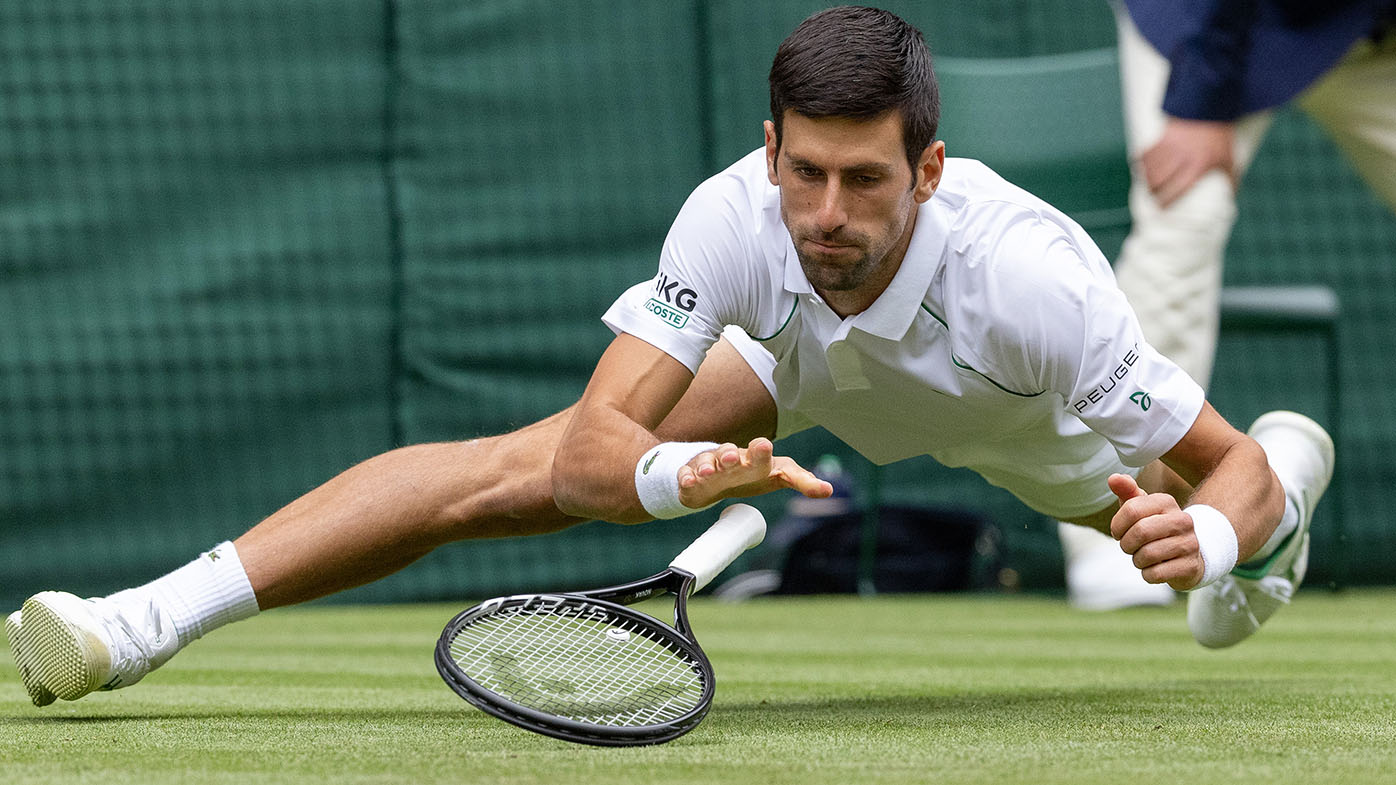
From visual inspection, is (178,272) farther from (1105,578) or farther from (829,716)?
(829,716)

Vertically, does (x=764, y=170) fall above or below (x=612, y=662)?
above

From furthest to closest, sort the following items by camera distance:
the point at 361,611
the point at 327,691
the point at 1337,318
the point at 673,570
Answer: the point at 1337,318 < the point at 361,611 < the point at 327,691 < the point at 673,570

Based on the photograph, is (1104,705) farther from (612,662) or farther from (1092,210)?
(1092,210)

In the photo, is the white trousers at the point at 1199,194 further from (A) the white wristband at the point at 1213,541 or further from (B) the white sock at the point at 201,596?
(B) the white sock at the point at 201,596

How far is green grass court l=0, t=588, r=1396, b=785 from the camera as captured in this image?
2148 millimetres

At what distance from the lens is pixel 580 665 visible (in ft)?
8.51

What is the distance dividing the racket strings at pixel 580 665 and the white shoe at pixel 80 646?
25.4 inches

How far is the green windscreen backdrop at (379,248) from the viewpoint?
616 cm

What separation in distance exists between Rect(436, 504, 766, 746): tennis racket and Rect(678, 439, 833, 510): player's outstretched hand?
0.13 m

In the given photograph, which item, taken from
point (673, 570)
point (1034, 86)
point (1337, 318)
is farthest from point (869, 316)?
point (1337, 318)

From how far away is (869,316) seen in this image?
2850 millimetres

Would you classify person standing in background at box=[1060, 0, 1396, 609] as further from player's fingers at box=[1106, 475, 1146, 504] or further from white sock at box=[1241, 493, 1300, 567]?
player's fingers at box=[1106, 475, 1146, 504]

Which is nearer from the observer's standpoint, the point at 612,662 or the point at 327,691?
the point at 612,662

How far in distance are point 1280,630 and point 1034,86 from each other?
221 cm
